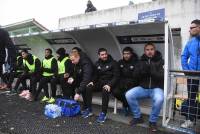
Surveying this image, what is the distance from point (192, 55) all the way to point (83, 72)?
2414 mm

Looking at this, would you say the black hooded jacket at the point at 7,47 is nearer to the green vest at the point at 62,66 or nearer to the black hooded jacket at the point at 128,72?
the green vest at the point at 62,66

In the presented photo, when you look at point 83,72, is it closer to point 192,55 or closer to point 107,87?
point 107,87

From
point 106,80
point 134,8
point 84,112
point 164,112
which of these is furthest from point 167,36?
point 134,8

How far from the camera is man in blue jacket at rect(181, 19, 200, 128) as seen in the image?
560cm

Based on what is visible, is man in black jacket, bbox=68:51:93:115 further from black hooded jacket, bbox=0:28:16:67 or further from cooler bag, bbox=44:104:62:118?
black hooded jacket, bbox=0:28:16:67

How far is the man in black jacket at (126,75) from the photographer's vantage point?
6714 millimetres

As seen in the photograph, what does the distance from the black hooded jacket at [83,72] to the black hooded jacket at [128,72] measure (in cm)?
67

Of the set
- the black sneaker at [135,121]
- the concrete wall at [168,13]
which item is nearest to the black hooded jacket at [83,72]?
the black sneaker at [135,121]

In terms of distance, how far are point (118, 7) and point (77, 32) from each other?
493 cm

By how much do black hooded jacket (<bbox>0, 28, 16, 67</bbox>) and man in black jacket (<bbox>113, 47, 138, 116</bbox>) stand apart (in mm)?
2007

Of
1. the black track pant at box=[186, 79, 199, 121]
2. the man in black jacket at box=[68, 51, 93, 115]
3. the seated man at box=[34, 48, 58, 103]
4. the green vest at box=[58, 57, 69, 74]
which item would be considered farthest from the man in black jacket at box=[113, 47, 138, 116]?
the seated man at box=[34, 48, 58, 103]

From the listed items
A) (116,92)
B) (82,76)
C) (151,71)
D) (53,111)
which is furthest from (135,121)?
(82,76)

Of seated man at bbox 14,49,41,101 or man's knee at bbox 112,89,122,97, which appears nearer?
man's knee at bbox 112,89,122,97

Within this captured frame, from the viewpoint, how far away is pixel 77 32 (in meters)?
8.34
